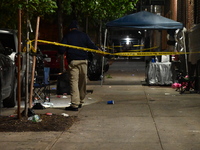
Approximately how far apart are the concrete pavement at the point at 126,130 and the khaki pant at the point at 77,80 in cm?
31

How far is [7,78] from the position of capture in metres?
10.7

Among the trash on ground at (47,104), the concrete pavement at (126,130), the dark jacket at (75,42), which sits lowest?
the concrete pavement at (126,130)

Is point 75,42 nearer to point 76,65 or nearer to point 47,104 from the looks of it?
point 76,65

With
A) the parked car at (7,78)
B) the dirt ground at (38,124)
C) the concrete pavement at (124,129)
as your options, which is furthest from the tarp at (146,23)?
the dirt ground at (38,124)

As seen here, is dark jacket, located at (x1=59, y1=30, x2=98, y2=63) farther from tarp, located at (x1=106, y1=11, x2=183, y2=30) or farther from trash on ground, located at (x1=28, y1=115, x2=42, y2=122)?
tarp, located at (x1=106, y1=11, x2=183, y2=30)

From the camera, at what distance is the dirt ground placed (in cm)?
837

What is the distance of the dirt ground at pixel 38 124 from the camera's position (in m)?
8.37

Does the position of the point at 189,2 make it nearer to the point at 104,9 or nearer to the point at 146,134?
the point at 104,9

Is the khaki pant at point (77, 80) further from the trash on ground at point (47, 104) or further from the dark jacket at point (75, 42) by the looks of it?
the trash on ground at point (47, 104)

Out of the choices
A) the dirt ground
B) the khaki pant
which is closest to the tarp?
the khaki pant

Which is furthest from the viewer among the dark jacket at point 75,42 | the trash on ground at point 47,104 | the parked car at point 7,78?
the trash on ground at point 47,104

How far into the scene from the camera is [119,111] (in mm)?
10891

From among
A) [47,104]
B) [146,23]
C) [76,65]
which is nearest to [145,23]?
[146,23]

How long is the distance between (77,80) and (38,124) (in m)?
2.72
